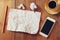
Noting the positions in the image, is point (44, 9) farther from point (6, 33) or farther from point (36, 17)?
A: point (6, 33)

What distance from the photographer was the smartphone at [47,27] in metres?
1.31

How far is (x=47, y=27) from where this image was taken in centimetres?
132

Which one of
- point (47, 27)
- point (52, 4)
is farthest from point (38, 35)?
point (52, 4)

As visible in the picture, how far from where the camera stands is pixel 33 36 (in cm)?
133

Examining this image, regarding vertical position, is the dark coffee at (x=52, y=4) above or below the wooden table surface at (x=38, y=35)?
above

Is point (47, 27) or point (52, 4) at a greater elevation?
point (52, 4)

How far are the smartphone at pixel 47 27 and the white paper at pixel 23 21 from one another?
0.13 feet

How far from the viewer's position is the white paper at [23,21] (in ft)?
4.36

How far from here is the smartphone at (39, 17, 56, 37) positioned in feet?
4.29

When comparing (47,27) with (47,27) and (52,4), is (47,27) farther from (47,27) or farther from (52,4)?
(52,4)

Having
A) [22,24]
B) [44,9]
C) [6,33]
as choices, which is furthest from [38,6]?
[6,33]

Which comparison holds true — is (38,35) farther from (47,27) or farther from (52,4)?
(52,4)

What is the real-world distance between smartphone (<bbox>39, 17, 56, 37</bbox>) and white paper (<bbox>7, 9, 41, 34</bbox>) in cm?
4

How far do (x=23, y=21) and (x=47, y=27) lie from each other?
152mm
